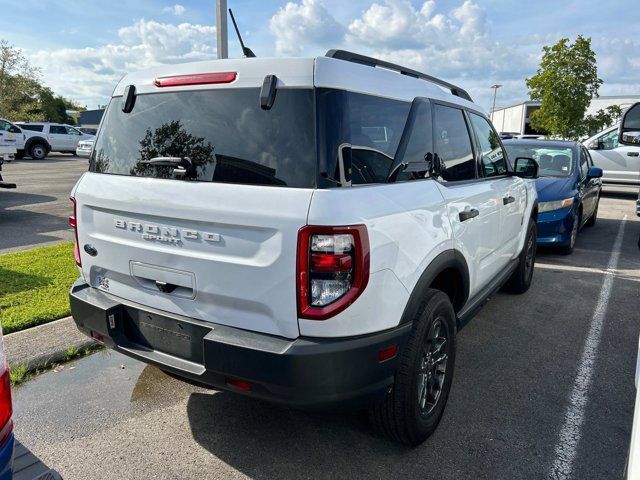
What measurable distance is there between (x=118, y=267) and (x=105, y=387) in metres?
1.16

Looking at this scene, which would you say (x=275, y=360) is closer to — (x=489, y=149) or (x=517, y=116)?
(x=489, y=149)

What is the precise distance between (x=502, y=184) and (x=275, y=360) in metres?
2.83

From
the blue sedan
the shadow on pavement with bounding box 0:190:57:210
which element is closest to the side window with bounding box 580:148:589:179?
the blue sedan

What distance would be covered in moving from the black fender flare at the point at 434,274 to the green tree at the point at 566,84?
1908 cm

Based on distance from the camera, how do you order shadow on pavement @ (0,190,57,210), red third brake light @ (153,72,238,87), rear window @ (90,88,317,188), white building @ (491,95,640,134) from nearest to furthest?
rear window @ (90,88,317,188), red third brake light @ (153,72,238,87), shadow on pavement @ (0,190,57,210), white building @ (491,95,640,134)

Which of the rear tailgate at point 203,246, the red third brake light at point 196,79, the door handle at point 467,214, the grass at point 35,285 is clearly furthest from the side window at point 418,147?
the grass at point 35,285

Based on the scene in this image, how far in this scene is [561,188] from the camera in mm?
7152

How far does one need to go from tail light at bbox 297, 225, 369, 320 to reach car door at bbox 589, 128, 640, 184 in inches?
579

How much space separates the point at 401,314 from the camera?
2.38 m

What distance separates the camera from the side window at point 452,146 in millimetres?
3047

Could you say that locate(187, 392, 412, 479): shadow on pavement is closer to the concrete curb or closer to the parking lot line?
the parking lot line

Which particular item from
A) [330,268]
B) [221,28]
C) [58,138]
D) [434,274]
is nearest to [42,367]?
[330,268]

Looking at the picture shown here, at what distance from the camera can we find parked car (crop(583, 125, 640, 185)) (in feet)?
47.0

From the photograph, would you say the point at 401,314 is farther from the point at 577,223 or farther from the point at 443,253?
the point at 577,223
